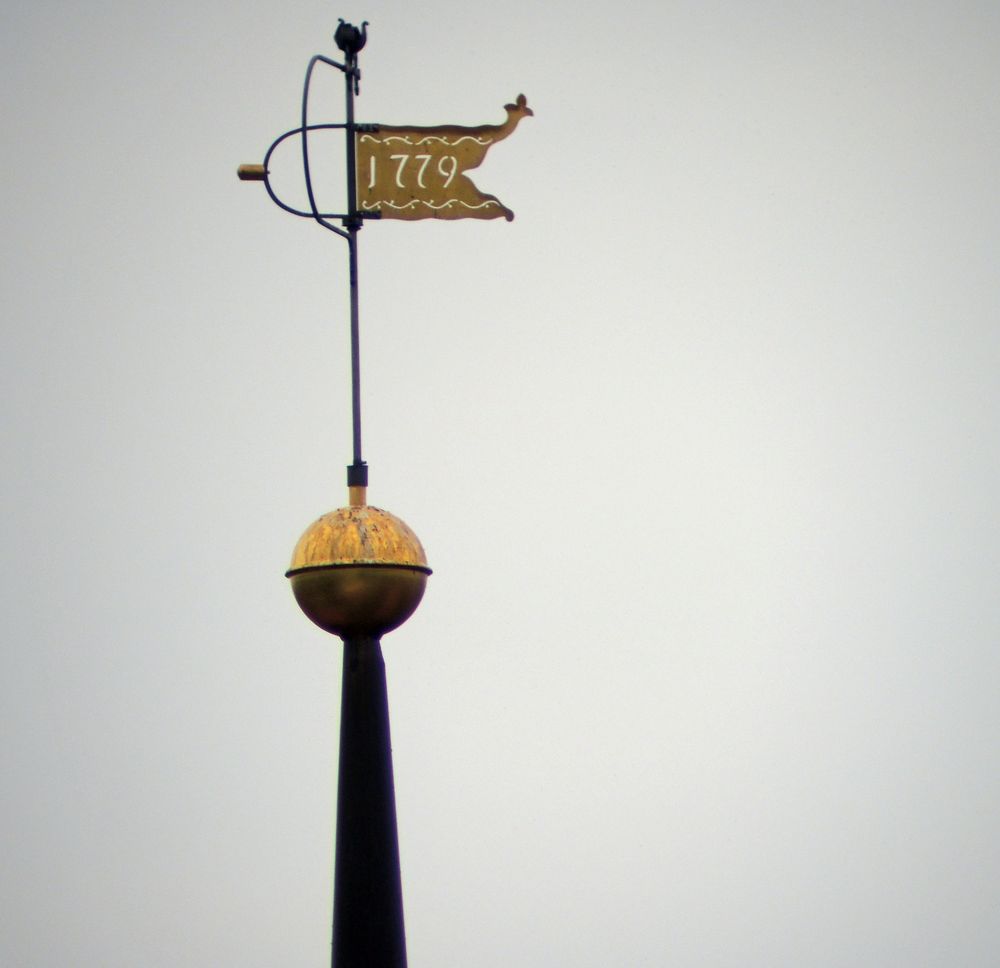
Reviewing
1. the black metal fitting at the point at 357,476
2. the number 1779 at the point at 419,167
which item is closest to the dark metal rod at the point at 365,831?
the black metal fitting at the point at 357,476

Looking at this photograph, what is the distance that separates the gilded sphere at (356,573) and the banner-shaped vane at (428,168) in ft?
5.88

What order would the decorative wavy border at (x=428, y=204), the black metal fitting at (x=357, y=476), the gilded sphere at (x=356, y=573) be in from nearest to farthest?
the gilded sphere at (x=356, y=573) < the black metal fitting at (x=357, y=476) < the decorative wavy border at (x=428, y=204)

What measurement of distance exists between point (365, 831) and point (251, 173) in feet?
11.2

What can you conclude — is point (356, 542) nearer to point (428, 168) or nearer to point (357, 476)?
point (357, 476)

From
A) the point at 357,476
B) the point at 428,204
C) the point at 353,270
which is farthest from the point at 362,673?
the point at 428,204

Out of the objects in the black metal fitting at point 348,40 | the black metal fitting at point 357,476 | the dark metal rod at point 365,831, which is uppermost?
the black metal fitting at point 348,40

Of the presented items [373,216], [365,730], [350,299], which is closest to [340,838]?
[365,730]

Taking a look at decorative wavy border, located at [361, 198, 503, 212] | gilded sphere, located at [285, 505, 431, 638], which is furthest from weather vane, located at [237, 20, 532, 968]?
decorative wavy border, located at [361, 198, 503, 212]

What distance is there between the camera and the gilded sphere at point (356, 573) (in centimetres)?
557

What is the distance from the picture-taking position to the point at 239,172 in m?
6.61

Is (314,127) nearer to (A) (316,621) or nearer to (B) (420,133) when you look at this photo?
(B) (420,133)

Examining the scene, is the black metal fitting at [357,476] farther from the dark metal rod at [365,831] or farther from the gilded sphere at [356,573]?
the dark metal rod at [365,831]

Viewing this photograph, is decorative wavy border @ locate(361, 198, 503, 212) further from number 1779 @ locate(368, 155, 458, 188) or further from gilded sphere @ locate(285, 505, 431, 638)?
gilded sphere @ locate(285, 505, 431, 638)

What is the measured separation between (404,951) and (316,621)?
1.56 meters
